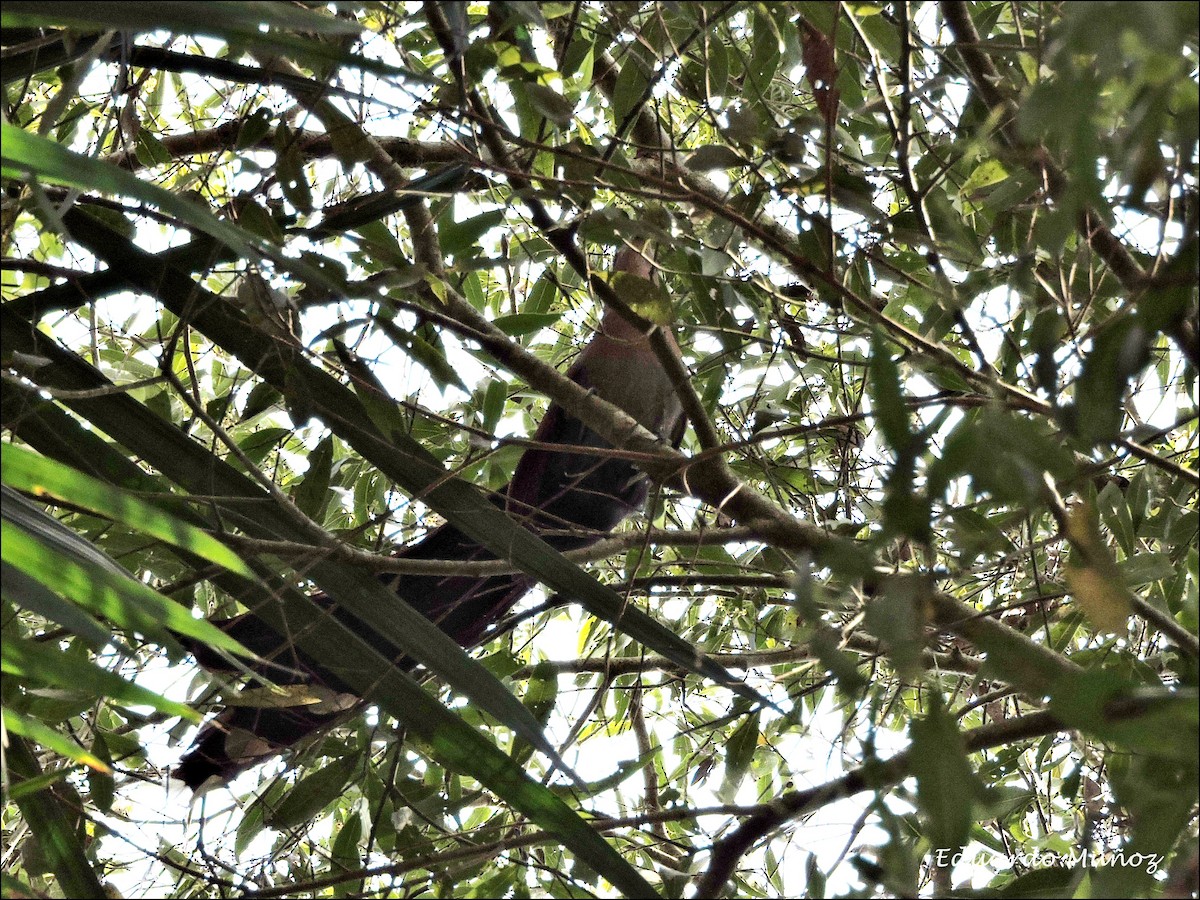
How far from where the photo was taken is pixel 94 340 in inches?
62.1

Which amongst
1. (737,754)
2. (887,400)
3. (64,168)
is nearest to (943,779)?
(887,400)

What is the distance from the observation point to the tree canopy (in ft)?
2.26

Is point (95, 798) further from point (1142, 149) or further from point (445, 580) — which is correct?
point (1142, 149)

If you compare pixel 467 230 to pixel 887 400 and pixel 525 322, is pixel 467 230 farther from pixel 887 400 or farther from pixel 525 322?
pixel 887 400

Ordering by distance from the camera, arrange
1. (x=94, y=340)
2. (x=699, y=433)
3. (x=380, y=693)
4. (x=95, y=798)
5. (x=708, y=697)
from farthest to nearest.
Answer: (x=708, y=697)
(x=94, y=340)
(x=699, y=433)
(x=95, y=798)
(x=380, y=693)

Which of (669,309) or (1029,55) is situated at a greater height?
(1029,55)

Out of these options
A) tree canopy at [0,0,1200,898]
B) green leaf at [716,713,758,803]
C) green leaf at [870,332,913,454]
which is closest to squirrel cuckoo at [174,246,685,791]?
tree canopy at [0,0,1200,898]

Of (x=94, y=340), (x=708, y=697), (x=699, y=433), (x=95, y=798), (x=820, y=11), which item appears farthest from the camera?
(x=708, y=697)

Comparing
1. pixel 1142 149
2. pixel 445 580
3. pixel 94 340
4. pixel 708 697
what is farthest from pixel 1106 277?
pixel 94 340

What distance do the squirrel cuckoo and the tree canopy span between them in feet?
0.21

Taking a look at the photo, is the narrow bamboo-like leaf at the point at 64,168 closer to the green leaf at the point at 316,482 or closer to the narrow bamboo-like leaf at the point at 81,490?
the narrow bamboo-like leaf at the point at 81,490

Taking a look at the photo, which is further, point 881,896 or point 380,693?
point 380,693

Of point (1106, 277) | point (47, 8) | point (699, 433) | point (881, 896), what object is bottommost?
point (881, 896)

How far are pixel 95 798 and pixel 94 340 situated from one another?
2.12ft
